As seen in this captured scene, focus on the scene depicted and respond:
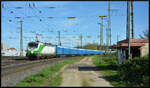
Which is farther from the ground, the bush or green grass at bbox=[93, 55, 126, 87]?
the bush

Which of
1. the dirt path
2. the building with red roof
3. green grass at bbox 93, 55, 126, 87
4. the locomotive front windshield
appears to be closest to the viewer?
the dirt path

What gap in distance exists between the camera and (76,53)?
70.9 meters

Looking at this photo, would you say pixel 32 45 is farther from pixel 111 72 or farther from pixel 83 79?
pixel 83 79

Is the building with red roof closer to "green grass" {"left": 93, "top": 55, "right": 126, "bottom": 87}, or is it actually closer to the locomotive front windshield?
"green grass" {"left": 93, "top": 55, "right": 126, "bottom": 87}

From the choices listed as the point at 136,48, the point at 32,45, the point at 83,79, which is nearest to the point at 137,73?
the point at 83,79

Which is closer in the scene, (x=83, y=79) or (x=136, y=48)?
(x=83, y=79)

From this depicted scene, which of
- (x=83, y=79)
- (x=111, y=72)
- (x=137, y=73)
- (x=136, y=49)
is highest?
(x=136, y=49)

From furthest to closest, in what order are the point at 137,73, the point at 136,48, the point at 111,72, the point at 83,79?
the point at 136,48, the point at 111,72, the point at 83,79, the point at 137,73

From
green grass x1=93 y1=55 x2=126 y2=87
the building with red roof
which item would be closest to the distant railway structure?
the building with red roof

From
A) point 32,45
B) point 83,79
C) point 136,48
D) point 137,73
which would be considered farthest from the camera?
point 32,45

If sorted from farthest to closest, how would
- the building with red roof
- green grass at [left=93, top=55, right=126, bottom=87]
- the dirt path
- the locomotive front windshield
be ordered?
the locomotive front windshield < the building with red roof < green grass at [left=93, top=55, right=126, bottom=87] < the dirt path

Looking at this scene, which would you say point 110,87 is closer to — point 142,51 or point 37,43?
point 142,51

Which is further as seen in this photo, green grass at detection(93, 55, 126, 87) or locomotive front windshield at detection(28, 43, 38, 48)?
locomotive front windshield at detection(28, 43, 38, 48)

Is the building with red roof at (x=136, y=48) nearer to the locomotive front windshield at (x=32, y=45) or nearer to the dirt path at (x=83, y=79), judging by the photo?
Answer: the dirt path at (x=83, y=79)
